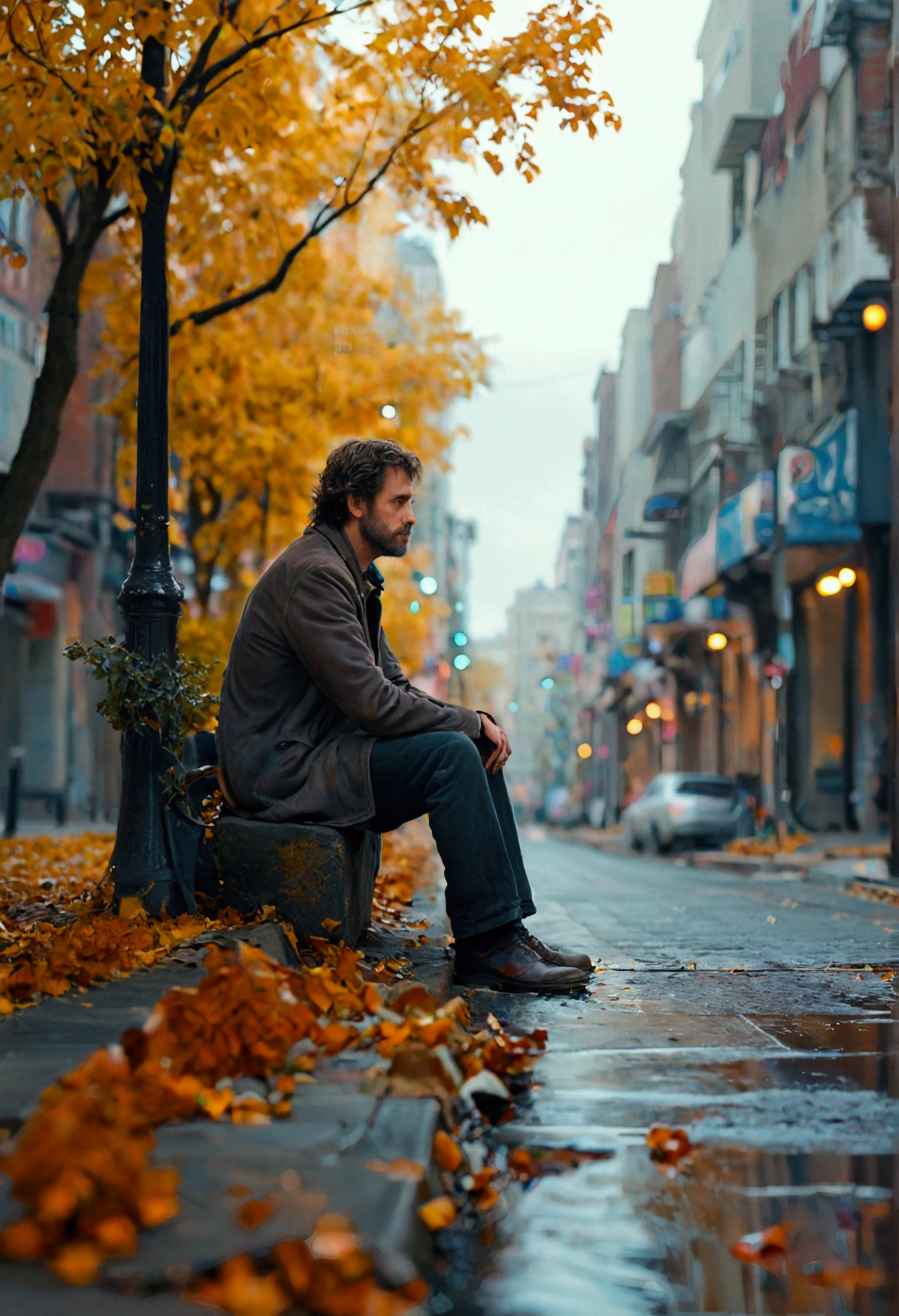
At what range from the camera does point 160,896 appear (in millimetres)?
5391

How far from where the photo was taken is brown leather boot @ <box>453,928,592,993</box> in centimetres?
477

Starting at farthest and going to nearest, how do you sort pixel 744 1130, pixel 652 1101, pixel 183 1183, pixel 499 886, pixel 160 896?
pixel 160 896 < pixel 499 886 < pixel 652 1101 < pixel 744 1130 < pixel 183 1183

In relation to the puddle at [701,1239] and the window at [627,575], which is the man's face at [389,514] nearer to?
the puddle at [701,1239]

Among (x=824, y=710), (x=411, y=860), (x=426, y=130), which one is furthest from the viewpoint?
(x=824, y=710)

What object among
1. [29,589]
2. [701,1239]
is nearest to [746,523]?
[29,589]

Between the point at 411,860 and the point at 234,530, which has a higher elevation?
the point at 234,530

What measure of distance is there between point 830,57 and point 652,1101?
2437 cm

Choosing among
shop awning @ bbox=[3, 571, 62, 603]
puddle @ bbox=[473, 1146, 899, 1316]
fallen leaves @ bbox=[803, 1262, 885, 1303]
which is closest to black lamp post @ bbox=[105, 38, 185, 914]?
puddle @ bbox=[473, 1146, 899, 1316]

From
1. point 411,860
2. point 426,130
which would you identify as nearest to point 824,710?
point 411,860

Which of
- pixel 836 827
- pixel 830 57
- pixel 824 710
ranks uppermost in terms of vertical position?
pixel 830 57

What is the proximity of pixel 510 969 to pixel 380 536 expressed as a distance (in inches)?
61.9

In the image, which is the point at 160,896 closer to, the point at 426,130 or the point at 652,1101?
the point at 652,1101

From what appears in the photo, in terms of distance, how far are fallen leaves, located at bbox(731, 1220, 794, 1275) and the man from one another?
87.9 inches

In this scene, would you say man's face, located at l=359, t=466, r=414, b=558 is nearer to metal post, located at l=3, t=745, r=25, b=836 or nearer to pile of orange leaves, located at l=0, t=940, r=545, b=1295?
pile of orange leaves, located at l=0, t=940, r=545, b=1295
